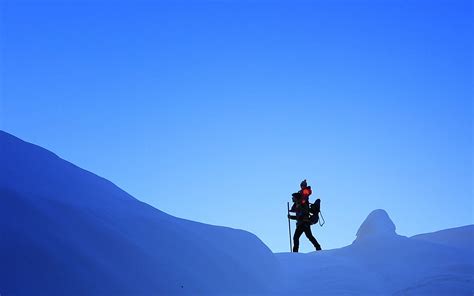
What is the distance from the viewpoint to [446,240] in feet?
41.5

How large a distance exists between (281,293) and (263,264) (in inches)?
65.7

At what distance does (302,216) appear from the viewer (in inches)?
552

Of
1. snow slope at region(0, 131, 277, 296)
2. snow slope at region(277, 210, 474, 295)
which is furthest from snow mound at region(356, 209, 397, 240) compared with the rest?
snow slope at region(0, 131, 277, 296)

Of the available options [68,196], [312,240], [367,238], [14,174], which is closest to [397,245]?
[367,238]

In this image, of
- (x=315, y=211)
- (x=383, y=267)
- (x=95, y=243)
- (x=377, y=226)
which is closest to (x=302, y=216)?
(x=315, y=211)

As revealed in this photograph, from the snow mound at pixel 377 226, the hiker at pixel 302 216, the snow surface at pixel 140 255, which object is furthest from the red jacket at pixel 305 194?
the snow surface at pixel 140 255

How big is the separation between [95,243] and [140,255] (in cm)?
79

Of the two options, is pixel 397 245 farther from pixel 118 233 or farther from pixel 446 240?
pixel 118 233

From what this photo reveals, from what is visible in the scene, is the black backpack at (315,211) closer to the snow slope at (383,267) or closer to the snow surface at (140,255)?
the snow slope at (383,267)

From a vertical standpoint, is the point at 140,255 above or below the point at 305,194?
below

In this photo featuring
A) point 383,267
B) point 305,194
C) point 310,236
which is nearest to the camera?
point 383,267

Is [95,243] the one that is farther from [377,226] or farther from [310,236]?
[377,226]

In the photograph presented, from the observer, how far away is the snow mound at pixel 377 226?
1291cm

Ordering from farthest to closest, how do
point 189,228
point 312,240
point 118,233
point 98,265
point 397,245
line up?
point 312,240
point 397,245
point 189,228
point 118,233
point 98,265
